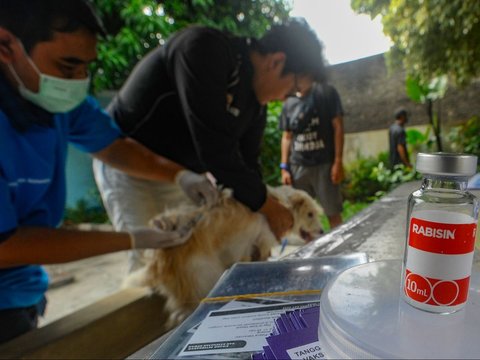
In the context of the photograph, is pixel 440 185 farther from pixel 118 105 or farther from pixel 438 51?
pixel 118 105

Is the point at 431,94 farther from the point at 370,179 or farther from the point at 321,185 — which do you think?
the point at 321,185

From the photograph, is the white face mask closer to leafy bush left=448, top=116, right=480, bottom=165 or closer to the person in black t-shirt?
leafy bush left=448, top=116, right=480, bottom=165

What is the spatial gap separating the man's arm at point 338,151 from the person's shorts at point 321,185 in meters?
0.06

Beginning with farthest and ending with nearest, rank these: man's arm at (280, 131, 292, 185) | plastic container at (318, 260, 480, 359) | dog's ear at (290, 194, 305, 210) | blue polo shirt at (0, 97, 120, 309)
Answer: man's arm at (280, 131, 292, 185) < dog's ear at (290, 194, 305, 210) < blue polo shirt at (0, 97, 120, 309) < plastic container at (318, 260, 480, 359)

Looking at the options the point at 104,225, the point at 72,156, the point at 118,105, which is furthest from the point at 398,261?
the point at 72,156

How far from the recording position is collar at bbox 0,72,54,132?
0.83 meters

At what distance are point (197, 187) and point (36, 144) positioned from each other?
0.59m

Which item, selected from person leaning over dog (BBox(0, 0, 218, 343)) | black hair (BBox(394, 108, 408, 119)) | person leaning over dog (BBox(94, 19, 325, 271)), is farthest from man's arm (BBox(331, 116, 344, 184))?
person leaning over dog (BBox(0, 0, 218, 343))

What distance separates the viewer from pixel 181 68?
3.83ft

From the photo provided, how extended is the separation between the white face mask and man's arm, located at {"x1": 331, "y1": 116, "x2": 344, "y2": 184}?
1.69 metres

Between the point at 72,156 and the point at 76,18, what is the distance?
3.37 meters

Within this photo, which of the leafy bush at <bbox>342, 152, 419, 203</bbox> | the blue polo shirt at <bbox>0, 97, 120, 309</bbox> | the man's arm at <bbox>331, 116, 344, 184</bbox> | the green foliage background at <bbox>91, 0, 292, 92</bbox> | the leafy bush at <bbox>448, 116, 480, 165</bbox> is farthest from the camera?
the green foliage background at <bbox>91, 0, 292, 92</bbox>

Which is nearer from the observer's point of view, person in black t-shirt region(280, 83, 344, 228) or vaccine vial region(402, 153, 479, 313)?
vaccine vial region(402, 153, 479, 313)

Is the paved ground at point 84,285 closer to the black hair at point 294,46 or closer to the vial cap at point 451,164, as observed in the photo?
the black hair at point 294,46
